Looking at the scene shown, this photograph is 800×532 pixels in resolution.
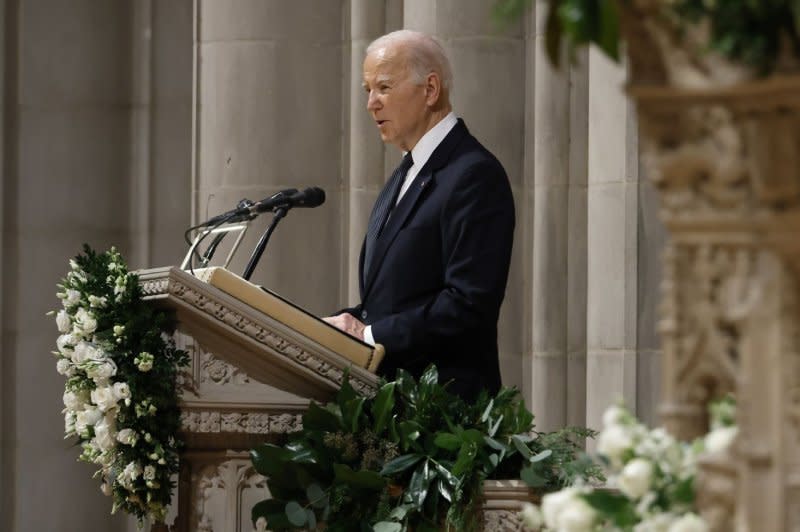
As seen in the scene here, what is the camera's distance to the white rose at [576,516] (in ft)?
9.92

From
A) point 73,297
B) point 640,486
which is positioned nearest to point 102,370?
point 73,297

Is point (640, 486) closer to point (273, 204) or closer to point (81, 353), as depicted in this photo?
point (81, 353)

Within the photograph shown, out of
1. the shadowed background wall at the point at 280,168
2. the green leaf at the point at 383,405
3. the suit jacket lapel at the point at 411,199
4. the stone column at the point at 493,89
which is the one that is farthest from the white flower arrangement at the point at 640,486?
the stone column at the point at 493,89

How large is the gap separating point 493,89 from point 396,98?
2.70m

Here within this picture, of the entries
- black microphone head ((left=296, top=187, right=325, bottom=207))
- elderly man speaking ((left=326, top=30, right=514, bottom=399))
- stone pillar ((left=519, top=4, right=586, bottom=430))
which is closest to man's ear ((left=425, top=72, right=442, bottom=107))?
elderly man speaking ((left=326, top=30, right=514, bottom=399))

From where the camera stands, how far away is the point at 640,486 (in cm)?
302

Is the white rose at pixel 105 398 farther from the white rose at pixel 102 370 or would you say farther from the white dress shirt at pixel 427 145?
the white dress shirt at pixel 427 145

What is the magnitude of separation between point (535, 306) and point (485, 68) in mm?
1067

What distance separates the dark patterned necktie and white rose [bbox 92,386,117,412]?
1093 millimetres

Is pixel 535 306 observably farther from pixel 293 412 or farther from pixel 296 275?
pixel 293 412

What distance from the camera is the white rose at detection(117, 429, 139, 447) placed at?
17.1 ft

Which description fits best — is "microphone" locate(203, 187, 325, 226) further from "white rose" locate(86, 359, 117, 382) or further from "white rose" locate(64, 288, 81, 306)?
"white rose" locate(86, 359, 117, 382)

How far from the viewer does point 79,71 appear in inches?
421

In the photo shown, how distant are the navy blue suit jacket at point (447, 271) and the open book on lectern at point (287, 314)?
19 cm
